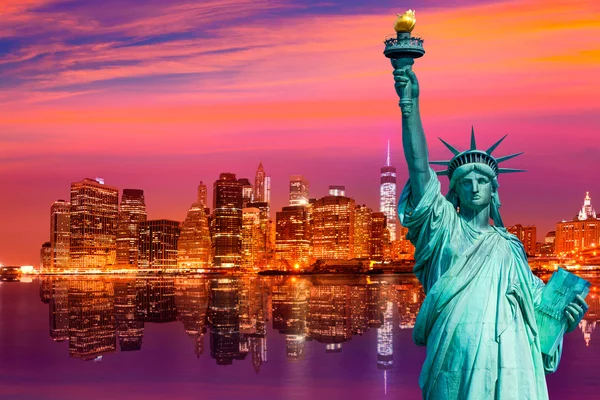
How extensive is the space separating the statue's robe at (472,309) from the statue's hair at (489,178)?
154 mm

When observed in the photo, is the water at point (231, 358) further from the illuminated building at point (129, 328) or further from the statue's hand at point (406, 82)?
the statue's hand at point (406, 82)

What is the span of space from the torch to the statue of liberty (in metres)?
0.01

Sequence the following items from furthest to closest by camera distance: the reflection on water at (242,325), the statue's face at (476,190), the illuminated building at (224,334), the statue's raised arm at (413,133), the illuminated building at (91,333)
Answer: the illuminated building at (91,333) → the reflection on water at (242,325) → the illuminated building at (224,334) → the statue's face at (476,190) → the statue's raised arm at (413,133)

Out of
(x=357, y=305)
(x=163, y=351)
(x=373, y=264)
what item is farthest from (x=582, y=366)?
(x=373, y=264)

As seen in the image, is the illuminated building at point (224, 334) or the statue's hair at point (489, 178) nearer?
the statue's hair at point (489, 178)

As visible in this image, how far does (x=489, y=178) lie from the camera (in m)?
6.12

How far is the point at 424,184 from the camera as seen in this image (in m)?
5.87

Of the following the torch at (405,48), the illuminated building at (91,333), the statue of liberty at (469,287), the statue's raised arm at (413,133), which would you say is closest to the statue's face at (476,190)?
the statue of liberty at (469,287)

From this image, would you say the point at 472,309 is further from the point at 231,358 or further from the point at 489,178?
the point at 231,358

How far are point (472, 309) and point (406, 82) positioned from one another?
1.58m

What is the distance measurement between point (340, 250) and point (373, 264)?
9799mm

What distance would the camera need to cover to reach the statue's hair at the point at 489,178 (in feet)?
20.0

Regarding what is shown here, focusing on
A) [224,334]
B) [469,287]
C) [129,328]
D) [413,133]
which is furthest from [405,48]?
[129,328]

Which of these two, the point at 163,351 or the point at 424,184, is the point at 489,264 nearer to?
the point at 424,184
